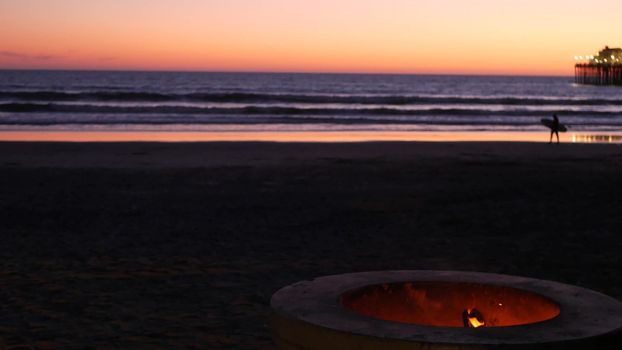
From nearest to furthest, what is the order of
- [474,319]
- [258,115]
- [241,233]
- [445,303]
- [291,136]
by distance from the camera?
[474,319], [445,303], [241,233], [291,136], [258,115]

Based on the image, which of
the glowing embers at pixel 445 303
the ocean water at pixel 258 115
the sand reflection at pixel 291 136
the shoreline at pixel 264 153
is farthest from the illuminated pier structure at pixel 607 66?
the glowing embers at pixel 445 303

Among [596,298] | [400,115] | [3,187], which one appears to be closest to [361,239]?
[596,298]

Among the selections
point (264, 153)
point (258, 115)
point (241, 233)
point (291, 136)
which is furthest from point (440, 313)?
point (258, 115)

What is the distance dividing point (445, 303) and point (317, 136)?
23062 mm

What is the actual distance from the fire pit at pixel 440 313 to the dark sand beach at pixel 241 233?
1.54 metres

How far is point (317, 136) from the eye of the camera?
27141mm

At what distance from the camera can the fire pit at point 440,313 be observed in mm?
3119

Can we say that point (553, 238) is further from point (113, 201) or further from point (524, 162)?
point (524, 162)

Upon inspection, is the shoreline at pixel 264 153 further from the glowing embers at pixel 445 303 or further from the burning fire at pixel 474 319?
the burning fire at pixel 474 319

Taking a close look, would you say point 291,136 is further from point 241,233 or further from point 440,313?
point 440,313

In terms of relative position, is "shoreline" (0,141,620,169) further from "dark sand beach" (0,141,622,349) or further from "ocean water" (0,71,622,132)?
"ocean water" (0,71,622,132)

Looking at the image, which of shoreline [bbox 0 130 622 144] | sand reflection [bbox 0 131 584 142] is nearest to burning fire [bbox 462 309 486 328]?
shoreline [bbox 0 130 622 144]

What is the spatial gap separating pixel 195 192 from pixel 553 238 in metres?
5.85

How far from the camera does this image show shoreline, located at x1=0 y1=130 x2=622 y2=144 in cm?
2519
